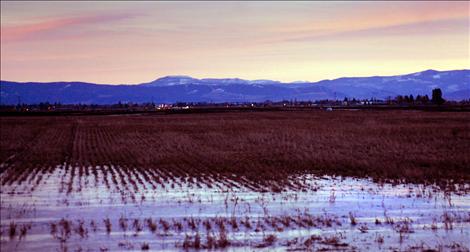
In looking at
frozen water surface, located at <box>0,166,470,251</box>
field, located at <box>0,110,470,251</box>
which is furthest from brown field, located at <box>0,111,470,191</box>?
frozen water surface, located at <box>0,166,470,251</box>

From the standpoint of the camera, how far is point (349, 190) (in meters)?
18.7

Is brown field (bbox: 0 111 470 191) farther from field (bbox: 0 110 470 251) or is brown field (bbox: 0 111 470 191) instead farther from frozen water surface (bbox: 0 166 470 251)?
frozen water surface (bbox: 0 166 470 251)

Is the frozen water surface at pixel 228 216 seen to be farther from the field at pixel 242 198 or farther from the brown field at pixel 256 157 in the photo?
the brown field at pixel 256 157

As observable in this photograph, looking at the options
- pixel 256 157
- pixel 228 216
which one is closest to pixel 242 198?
pixel 228 216

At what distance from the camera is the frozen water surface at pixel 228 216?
1138 cm

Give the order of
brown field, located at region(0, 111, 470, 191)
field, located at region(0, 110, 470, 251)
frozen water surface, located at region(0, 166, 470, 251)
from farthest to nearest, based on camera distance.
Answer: brown field, located at region(0, 111, 470, 191), field, located at region(0, 110, 470, 251), frozen water surface, located at region(0, 166, 470, 251)

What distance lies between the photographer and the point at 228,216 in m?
14.4

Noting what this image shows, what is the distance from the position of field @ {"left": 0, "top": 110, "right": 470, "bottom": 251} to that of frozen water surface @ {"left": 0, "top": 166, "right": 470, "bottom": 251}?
32 millimetres

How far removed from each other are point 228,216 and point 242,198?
2.80 m

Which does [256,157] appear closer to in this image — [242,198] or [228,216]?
[242,198]

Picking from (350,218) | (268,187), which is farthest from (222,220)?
(268,187)

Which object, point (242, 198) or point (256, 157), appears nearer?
point (242, 198)

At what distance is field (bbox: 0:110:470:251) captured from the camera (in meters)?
11.7

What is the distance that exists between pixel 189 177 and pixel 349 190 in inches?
252
